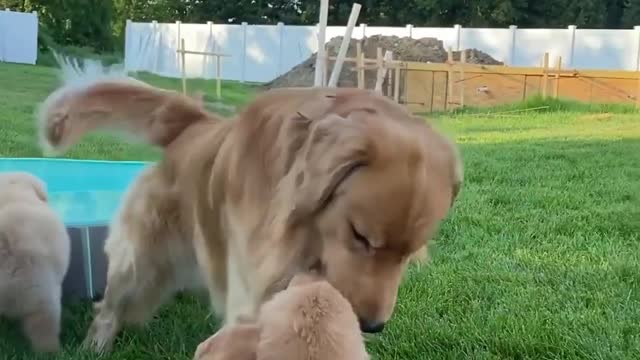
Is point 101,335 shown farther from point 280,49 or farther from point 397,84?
point 280,49

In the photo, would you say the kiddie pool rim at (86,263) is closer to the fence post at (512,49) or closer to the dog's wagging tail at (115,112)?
the dog's wagging tail at (115,112)

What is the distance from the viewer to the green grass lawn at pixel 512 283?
3.45 m

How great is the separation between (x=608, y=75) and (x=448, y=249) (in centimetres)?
1592

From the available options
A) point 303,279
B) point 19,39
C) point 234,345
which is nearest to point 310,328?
point 234,345

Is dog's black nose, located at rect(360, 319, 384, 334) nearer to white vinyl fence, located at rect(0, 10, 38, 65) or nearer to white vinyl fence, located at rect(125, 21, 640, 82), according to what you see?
white vinyl fence, located at rect(125, 21, 640, 82)

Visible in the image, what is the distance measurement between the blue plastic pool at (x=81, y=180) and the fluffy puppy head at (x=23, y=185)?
98 cm

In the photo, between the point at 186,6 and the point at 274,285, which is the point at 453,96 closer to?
the point at 274,285

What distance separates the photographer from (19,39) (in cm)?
3200

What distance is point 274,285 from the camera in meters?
2.51

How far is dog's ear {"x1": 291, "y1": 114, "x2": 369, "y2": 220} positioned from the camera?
2279 millimetres

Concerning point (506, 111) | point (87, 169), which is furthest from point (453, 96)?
point (87, 169)

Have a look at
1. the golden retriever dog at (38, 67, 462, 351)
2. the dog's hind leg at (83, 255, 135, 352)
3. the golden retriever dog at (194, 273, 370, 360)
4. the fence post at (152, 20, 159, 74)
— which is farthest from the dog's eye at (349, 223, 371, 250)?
the fence post at (152, 20, 159, 74)

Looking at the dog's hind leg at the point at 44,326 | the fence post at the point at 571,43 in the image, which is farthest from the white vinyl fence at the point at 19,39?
the dog's hind leg at the point at 44,326

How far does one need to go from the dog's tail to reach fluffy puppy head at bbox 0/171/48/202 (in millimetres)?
182
